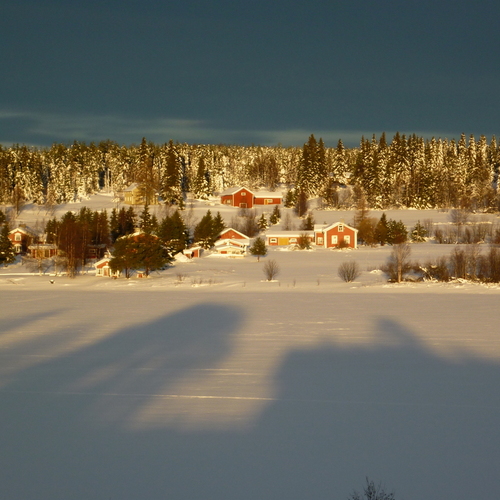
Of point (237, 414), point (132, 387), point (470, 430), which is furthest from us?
point (132, 387)

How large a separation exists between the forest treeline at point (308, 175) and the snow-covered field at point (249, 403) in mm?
Result: 51222

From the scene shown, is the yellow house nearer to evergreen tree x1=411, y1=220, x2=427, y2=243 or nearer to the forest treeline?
the forest treeline

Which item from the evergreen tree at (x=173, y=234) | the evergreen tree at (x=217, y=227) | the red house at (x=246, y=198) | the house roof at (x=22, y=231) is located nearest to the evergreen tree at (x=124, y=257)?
the evergreen tree at (x=173, y=234)

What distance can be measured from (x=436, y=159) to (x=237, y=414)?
9213cm

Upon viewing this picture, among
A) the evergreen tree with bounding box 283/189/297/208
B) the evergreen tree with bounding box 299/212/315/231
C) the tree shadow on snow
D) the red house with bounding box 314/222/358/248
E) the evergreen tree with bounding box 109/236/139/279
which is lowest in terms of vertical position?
the tree shadow on snow

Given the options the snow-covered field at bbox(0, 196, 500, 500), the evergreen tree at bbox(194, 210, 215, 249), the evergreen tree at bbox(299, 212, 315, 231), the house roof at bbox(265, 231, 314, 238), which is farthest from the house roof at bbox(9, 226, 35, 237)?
the snow-covered field at bbox(0, 196, 500, 500)

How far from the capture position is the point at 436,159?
93875 millimetres

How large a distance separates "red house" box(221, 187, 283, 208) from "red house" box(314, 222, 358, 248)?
22.8 m

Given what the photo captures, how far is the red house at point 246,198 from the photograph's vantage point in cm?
7406

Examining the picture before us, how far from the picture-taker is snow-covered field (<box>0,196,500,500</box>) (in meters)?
7.74

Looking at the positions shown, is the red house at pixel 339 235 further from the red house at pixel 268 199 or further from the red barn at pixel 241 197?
the red house at pixel 268 199

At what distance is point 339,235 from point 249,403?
1677 inches

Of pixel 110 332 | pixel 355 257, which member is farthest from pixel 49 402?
pixel 355 257

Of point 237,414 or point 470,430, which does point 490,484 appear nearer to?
point 470,430
